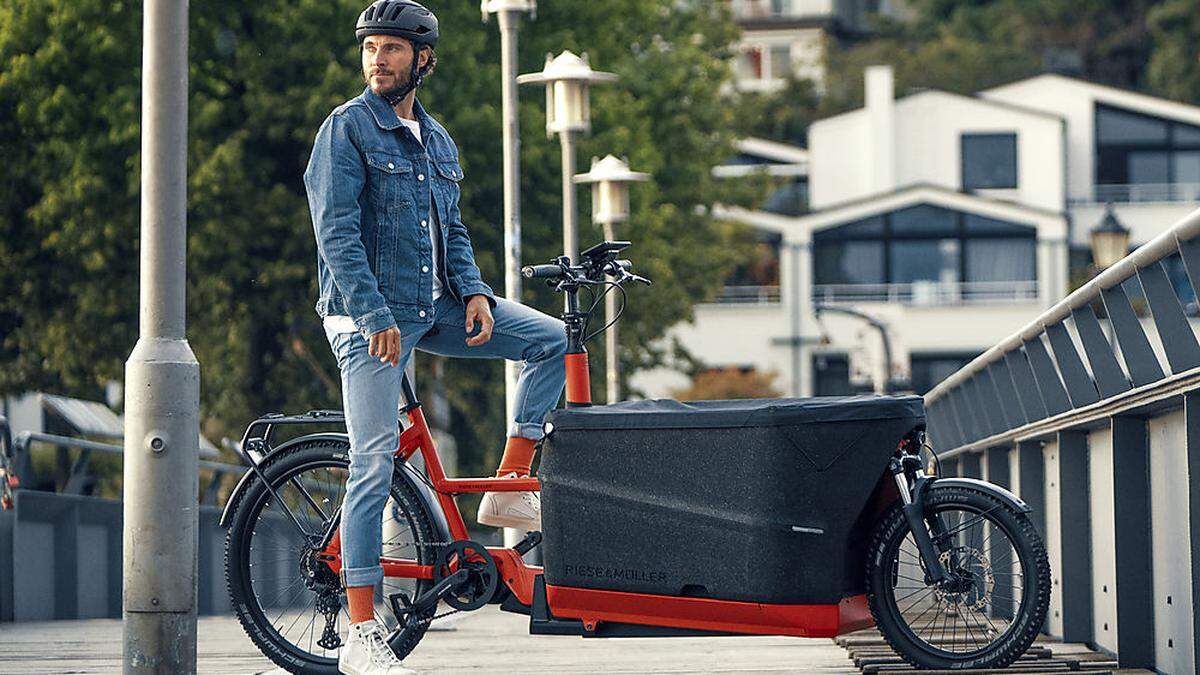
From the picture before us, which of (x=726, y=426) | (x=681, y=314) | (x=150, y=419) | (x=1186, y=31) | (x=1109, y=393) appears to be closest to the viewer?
(x=726, y=426)

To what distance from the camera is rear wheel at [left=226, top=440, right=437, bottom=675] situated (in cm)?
810

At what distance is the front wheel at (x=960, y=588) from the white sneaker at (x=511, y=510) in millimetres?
1136

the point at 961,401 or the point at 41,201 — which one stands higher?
the point at 41,201

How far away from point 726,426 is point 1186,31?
87.4 m

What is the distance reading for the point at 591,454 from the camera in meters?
7.61

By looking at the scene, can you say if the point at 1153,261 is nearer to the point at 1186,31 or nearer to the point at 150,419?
the point at 150,419

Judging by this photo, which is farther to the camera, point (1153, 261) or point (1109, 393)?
point (1109, 393)

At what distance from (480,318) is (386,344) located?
1.21ft

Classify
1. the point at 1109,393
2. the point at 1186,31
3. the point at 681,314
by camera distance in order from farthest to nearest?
the point at 1186,31
the point at 681,314
the point at 1109,393

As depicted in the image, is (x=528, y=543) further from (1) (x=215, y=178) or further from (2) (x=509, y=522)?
(1) (x=215, y=178)

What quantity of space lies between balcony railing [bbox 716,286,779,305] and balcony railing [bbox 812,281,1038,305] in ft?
4.37

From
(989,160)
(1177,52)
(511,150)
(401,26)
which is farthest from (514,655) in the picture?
(1177,52)

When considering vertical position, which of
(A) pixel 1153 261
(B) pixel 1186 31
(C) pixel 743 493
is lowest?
(C) pixel 743 493

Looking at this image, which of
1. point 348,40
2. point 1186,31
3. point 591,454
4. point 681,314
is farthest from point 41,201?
point 1186,31
